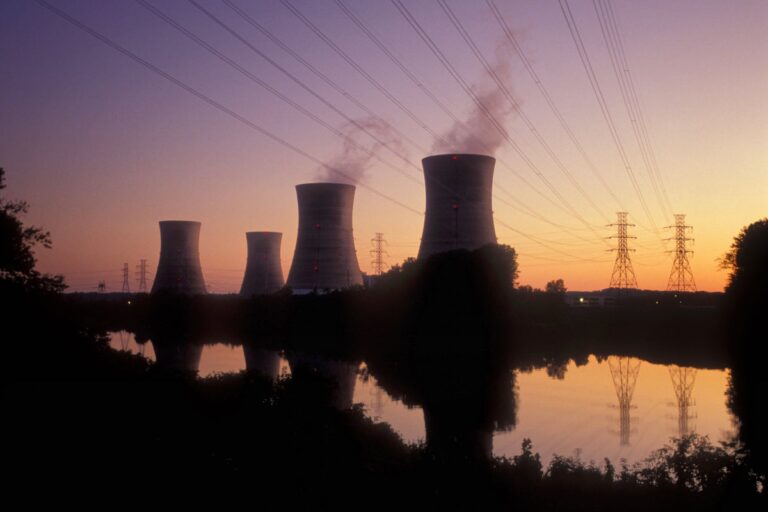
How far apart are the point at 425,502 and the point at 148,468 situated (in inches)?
115

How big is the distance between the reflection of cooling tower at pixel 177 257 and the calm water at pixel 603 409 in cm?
2029

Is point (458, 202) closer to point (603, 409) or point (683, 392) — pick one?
point (683, 392)

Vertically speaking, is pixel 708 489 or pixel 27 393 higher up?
pixel 27 393

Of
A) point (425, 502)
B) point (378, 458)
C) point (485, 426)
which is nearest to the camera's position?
point (425, 502)

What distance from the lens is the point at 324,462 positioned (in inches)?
318

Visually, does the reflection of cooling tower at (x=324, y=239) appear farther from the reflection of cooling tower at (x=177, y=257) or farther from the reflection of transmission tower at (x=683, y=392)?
the reflection of transmission tower at (x=683, y=392)

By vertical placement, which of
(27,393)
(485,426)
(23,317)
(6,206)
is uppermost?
(6,206)

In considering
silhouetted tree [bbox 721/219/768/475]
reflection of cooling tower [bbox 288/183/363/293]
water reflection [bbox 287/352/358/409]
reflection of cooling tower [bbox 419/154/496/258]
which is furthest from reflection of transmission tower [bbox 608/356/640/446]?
reflection of cooling tower [bbox 288/183/363/293]

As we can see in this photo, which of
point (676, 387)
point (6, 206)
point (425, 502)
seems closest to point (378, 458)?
point (425, 502)

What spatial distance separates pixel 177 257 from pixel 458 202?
23.4 meters

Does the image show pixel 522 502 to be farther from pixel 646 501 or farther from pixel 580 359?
pixel 580 359

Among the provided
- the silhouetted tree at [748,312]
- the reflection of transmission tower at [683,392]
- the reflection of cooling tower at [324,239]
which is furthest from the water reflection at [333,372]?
the silhouetted tree at [748,312]

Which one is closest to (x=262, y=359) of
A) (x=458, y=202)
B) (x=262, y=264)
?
(x=458, y=202)

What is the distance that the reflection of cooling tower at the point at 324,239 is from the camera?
3547 cm
